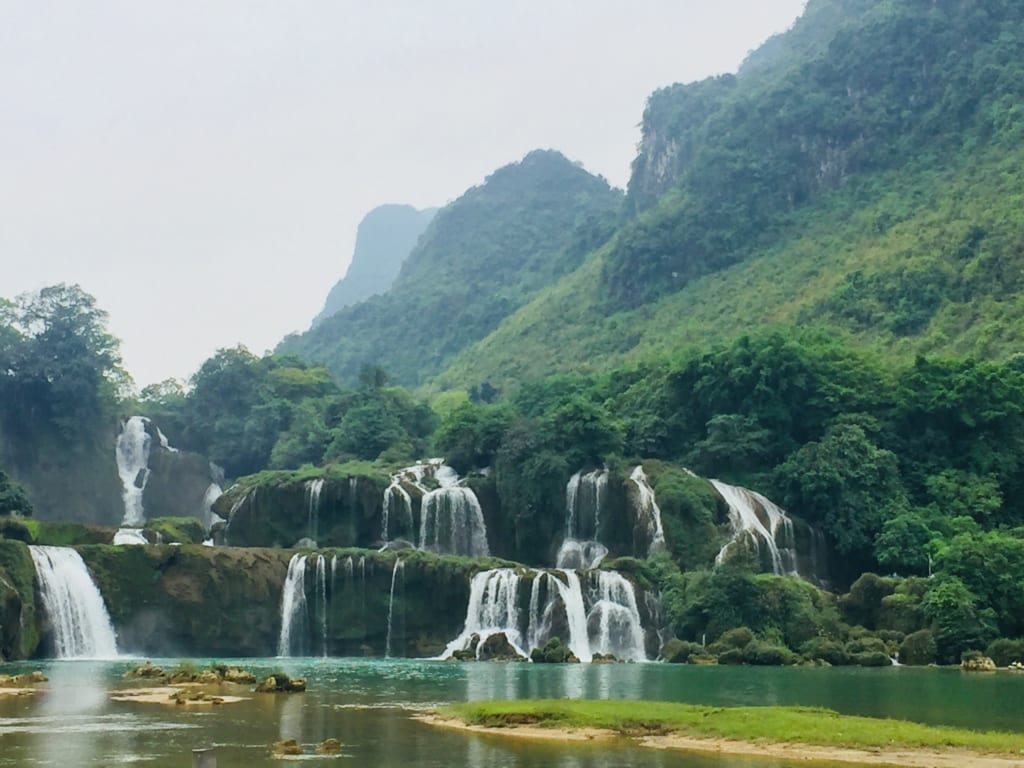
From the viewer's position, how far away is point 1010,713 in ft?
85.0

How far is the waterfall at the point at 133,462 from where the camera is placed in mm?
79688

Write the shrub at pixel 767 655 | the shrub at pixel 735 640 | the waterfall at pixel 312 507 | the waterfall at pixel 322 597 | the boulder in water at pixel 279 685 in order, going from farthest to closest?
1. the waterfall at pixel 312 507
2. the waterfall at pixel 322 597
3. the shrub at pixel 735 640
4. the shrub at pixel 767 655
5. the boulder in water at pixel 279 685

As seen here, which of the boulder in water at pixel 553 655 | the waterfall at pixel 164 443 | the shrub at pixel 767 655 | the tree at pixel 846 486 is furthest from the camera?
the waterfall at pixel 164 443

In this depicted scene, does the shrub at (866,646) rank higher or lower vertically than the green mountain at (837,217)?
lower

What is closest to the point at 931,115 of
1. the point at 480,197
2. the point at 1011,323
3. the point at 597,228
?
the point at 1011,323

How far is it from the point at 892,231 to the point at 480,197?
267 ft

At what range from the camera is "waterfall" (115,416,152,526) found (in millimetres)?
79688

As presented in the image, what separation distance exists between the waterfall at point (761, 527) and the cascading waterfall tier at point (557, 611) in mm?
6528

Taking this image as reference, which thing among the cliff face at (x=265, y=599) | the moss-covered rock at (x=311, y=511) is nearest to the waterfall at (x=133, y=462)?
→ the moss-covered rock at (x=311, y=511)

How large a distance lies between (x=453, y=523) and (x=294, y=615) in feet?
34.3

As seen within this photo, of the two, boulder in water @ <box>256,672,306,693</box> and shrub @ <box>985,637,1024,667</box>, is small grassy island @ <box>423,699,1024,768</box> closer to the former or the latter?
boulder in water @ <box>256,672,306,693</box>

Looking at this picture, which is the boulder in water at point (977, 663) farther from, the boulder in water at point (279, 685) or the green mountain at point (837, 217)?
the green mountain at point (837, 217)

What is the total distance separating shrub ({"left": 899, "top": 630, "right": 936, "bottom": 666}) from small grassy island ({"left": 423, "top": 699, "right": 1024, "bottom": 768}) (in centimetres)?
2194

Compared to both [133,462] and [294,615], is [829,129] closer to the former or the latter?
[133,462]
